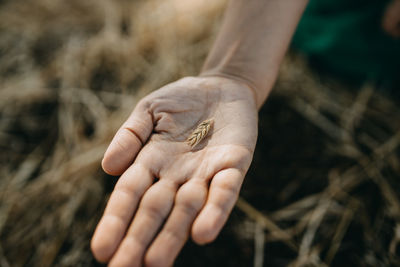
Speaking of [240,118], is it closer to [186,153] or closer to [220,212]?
[186,153]

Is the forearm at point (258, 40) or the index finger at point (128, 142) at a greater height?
the forearm at point (258, 40)

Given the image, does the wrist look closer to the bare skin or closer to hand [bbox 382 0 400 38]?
the bare skin

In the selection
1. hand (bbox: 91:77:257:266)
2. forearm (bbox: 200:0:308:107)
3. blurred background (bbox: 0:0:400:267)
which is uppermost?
forearm (bbox: 200:0:308:107)

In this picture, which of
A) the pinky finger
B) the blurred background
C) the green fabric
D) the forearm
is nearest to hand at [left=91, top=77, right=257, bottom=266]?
the pinky finger

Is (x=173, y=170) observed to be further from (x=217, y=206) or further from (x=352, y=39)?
(x=352, y=39)

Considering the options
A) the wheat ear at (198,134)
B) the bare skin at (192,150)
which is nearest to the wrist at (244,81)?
the bare skin at (192,150)

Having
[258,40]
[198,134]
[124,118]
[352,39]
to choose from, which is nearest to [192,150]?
[198,134]

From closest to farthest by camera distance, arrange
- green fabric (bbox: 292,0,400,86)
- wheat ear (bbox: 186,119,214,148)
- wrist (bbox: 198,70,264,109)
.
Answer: wheat ear (bbox: 186,119,214,148) < wrist (bbox: 198,70,264,109) < green fabric (bbox: 292,0,400,86)

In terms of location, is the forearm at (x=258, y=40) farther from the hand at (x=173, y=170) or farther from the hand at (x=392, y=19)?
the hand at (x=392, y=19)

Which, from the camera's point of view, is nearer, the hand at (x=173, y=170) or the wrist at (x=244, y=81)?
the hand at (x=173, y=170)
